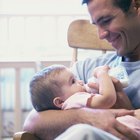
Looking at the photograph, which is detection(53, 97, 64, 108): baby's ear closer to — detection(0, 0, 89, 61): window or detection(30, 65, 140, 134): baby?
detection(30, 65, 140, 134): baby

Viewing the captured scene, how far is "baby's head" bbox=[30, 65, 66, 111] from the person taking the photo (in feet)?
4.14

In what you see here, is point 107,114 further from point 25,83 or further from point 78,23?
point 25,83

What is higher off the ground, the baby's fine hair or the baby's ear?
the baby's fine hair

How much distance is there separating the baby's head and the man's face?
0.96ft

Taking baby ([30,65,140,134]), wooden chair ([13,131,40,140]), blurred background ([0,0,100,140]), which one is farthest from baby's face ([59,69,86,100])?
blurred background ([0,0,100,140])

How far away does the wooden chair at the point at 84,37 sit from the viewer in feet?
6.00

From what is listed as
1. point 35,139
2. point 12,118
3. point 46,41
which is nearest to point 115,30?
point 35,139

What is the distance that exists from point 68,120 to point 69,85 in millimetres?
161

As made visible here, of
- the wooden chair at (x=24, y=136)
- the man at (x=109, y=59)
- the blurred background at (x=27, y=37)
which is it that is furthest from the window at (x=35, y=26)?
the wooden chair at (x=24, y=136)

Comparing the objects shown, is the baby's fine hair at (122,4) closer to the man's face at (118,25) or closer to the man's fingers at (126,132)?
the man's face at (118,25)

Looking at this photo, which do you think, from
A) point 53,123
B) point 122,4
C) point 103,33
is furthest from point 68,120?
point 122,4

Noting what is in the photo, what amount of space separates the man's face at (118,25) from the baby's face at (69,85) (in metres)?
0.23

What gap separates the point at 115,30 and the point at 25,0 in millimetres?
1195

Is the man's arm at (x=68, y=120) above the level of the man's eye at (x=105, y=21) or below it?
below
